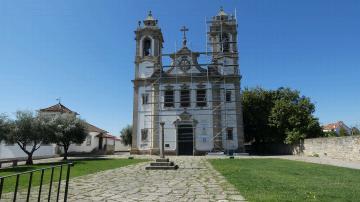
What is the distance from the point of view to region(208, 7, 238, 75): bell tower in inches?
1300

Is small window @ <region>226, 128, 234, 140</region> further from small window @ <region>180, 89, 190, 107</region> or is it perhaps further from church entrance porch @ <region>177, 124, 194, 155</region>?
small window @ <region>180, 89, 190, 107</region>

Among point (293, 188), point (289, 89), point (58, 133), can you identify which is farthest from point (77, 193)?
point (289, 89)

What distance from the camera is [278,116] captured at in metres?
31.3

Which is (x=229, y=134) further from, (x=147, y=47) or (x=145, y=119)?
(x=147, y=47)

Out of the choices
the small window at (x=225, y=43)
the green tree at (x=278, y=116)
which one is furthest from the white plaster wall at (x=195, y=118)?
the green tree at (x=278, y=116)

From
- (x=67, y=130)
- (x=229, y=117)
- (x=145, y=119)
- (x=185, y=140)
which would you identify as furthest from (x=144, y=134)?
(x=67, y=130)

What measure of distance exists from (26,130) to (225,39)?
833 inches

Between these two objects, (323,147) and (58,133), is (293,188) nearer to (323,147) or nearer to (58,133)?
(323,147)

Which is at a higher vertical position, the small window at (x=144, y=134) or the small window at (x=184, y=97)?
the small window at (x=184, y=97)

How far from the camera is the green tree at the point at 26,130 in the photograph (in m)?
20.4

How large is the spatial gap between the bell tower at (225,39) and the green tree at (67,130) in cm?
1471

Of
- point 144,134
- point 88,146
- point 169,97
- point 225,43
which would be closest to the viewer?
point 144,134

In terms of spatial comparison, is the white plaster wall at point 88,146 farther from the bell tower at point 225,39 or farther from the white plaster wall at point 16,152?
the bell tower at point 225,39

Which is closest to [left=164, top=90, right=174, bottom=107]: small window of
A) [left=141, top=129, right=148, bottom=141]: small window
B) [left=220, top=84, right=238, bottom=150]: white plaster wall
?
[left=141, top=129, right=148, bottom=141]: small window
